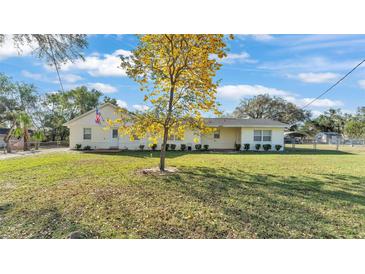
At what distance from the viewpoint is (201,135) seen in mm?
13844

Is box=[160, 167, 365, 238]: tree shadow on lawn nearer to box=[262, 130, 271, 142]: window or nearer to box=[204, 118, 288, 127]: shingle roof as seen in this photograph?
box=[204, 118, 288, 127]: shingle roof

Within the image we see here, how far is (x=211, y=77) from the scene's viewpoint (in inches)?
209

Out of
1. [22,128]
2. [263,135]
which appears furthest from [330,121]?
[22,128]

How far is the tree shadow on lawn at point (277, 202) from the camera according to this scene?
2.48 m

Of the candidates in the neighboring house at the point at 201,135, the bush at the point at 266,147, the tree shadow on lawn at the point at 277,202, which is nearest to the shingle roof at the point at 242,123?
the neighboring house at the point at 201,135

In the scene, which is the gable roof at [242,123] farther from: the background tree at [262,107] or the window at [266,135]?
the background tree at [262,107]

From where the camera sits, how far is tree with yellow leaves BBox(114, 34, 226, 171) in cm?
502

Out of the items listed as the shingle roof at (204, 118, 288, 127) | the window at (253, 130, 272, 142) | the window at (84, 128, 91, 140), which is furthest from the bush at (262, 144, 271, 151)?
the window at (84, 128, 91, 140)

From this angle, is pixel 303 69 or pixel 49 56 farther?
pixel 303 69
